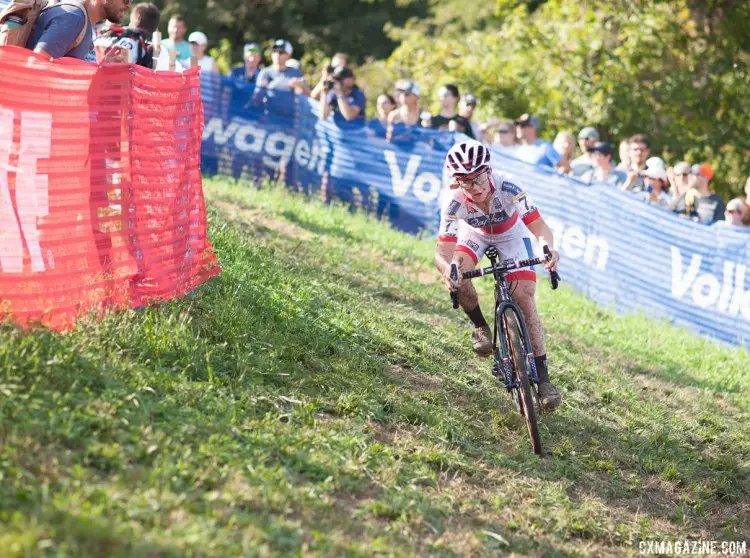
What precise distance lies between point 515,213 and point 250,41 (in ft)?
87.1

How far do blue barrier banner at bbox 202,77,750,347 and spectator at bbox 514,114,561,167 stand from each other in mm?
620

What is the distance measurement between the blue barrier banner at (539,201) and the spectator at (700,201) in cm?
46

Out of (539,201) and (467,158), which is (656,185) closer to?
(539,201)

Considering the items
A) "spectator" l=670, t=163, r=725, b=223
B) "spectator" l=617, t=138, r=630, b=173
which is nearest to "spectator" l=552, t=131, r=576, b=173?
"spectator" l=617, t=138, r=630, b=173

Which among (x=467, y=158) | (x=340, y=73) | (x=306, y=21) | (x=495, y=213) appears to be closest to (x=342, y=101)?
(x=340, y=73)

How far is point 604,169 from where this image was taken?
551 inches

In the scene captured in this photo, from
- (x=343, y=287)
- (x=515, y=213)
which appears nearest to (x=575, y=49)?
(x=343, y=287)

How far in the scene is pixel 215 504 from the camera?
4.91 m

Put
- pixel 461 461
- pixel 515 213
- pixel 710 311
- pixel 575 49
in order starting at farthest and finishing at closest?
pixel 575 49, pixel 710 311, pixel 515 213, pixel 461 461

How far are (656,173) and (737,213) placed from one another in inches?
53.0

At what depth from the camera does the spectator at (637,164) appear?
1350cm

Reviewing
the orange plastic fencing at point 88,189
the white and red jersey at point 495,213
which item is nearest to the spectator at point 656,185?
the white and red jersey at point 495,213

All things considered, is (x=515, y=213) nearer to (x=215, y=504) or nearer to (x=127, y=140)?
(x=127, y=140)

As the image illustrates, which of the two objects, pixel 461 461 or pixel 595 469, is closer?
pixel 461 461
